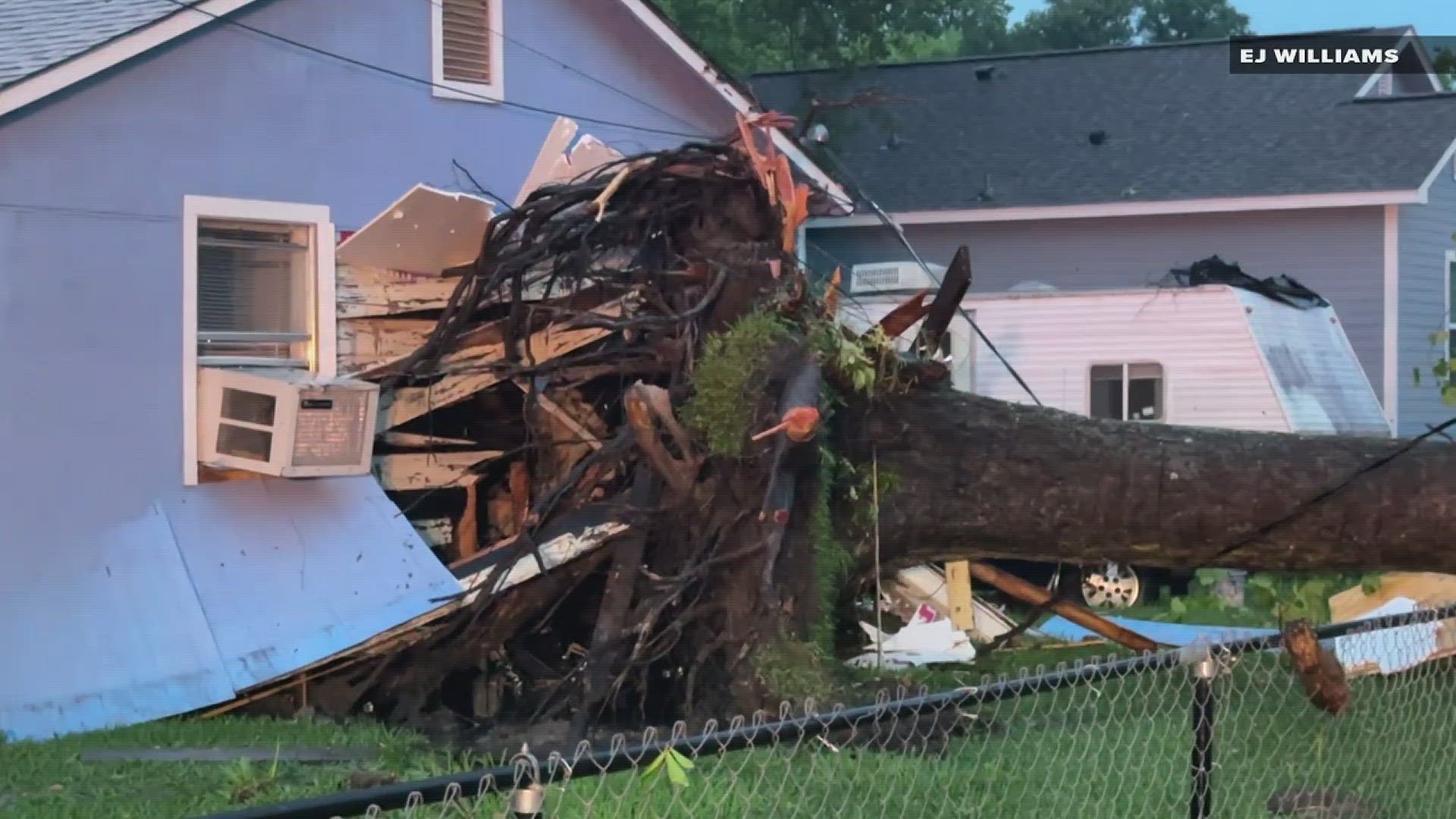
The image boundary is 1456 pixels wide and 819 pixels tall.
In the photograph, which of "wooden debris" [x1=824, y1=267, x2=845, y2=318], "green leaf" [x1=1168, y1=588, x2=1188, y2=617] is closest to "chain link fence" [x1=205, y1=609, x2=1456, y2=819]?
"wooden debris" [x1=824, y1=267, x2=845, y2=318]

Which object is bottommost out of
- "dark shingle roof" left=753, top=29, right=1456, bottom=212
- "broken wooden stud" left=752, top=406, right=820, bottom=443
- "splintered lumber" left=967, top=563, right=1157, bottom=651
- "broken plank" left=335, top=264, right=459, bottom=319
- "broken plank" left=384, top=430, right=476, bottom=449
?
"splintered lumber" left=967, top=563, right=1157, bottom=651

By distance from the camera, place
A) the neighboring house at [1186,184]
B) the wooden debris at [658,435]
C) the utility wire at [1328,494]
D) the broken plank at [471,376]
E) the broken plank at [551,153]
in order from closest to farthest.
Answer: the utility wire at [1328,494] < the wooden debris at [658,435] < the broken plank at [471,376] < the broken plank at [551,153] < the neighboring house at [1186,184]

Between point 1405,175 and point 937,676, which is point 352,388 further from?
point 1405,175

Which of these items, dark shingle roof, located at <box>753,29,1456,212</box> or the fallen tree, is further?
dark shingle roof, located at <box>753,29,1456,212</box>

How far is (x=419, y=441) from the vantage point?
10281mm

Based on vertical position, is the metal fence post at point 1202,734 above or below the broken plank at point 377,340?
below

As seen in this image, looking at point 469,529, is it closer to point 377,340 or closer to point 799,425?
point 377,340

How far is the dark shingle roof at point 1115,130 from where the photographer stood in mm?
17906

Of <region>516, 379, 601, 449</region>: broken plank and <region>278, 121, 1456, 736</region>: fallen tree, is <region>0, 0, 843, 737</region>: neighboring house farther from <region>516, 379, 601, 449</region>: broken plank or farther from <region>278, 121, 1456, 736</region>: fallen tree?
<region>516, 379, 601, 449</region>: broken plank

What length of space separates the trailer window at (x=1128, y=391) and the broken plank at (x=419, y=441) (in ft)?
22.2

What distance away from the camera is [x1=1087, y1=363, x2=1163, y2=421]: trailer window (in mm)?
14914

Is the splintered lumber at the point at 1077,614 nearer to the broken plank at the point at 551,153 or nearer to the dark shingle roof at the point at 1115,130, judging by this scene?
the broken plank at the point at 551,153

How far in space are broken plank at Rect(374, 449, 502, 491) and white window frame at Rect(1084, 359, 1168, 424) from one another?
6.36 meters

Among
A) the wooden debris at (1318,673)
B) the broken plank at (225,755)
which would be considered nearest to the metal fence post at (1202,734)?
the wooden debris at (1318,673)
